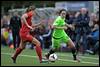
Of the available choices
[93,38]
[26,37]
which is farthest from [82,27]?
[26,37]

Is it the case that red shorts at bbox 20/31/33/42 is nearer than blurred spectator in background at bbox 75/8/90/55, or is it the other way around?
red shorts at bbox 20/31/33/42

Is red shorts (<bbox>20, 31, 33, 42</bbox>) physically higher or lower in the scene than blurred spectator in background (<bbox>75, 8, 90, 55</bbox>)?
higher

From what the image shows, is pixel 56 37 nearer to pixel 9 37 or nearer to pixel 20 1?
pixel 9 37

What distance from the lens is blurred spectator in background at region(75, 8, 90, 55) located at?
22219 millimetres

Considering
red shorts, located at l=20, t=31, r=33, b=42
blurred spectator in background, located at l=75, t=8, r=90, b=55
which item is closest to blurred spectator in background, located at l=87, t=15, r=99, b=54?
blurred spectator in background, located at l=75, t=8, r=90, b=55

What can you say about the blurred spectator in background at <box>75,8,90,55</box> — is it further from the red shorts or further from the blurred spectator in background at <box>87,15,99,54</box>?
the red shorts

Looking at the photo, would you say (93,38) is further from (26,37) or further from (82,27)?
(26,37)

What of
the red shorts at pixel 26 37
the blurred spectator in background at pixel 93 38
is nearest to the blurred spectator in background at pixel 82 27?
the blurred spectator in background at pixel 93 38

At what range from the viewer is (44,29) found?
25844mm

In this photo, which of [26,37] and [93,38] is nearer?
[26,37]

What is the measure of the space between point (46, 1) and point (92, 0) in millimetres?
8196

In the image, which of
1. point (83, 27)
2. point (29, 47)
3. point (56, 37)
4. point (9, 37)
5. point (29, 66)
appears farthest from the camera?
point (9, 37)

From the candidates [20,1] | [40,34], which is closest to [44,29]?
[40,34]

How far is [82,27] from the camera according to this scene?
74.0ft
